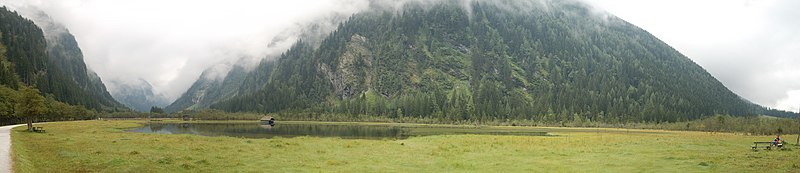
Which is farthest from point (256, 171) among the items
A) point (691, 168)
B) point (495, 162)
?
point (691, 168)

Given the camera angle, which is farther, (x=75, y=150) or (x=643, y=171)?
(x=75, y=150)

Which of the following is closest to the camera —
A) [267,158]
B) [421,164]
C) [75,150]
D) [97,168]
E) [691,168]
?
[97,168]

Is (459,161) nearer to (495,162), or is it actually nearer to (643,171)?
(495,162)

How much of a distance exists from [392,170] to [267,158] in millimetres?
14034

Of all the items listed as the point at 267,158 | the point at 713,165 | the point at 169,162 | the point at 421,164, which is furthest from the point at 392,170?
the point at 713,165

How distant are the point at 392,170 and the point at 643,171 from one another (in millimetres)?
18110

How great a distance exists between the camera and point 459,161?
140 ft

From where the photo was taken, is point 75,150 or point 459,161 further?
point 75,150

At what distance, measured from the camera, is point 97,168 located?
114ft

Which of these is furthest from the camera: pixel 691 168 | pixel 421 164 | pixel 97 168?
pixel 421 164

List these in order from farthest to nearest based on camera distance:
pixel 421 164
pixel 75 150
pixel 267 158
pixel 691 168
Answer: pixel 75 150 < pixel 267 158 < pixel 421 164 < pixel 691 168

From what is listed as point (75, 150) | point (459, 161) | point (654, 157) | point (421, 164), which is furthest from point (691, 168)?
point (75, 150)

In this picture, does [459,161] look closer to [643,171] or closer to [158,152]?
[643,171]

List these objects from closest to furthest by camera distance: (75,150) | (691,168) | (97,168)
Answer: (97,168), (691,168), (75,150)
